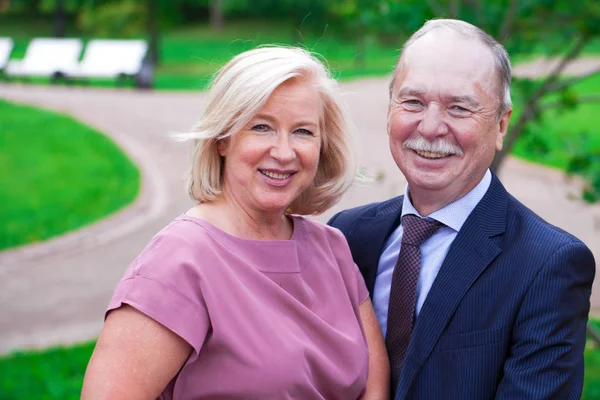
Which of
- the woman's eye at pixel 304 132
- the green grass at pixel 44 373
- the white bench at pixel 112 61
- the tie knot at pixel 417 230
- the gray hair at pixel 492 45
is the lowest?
the white bench at pixel 112 61

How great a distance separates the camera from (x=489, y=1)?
211 inches

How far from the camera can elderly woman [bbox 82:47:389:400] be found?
2381 mm

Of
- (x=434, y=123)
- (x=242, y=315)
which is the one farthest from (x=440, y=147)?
(x=242, y=315)

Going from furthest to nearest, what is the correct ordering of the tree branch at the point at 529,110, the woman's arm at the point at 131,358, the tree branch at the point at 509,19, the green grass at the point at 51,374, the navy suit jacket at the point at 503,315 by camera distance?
the green grass at the point at 51,374
the tree branch at the point at 529,110
the tree branch at the point at 509,19
the navy suit jacket at the point at 503,315
the woman's arm at the point at 131,358

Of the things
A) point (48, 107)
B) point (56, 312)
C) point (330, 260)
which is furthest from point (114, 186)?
point (330, 260)

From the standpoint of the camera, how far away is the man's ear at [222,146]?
276 cm

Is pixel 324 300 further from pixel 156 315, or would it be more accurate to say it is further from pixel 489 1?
pixel 489 1

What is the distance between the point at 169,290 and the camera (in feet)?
7.89

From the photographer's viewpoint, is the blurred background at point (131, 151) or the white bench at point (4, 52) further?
the white bench at point (4, 52)

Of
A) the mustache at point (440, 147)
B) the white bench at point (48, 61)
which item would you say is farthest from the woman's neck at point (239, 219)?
the white bench at point (48, 61)

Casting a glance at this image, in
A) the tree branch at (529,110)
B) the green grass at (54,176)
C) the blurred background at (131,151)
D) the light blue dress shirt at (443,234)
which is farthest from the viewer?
the green grass at (54,176)

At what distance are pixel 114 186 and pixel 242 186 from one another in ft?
32.4

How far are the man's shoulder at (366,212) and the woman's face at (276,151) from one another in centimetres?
54

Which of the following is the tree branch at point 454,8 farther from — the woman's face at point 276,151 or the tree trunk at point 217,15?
the tree trunk at point 217,15
